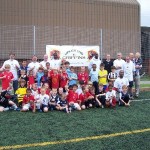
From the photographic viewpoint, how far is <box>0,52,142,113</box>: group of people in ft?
34.7

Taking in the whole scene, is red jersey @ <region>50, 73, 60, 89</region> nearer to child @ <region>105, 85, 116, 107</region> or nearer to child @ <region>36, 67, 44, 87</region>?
child @ <region>36, 67, 44, 87</region>

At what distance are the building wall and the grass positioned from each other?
308 inches

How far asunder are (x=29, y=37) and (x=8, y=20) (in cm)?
450

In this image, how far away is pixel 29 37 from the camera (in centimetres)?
1734

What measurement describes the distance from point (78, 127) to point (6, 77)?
3.67 metres

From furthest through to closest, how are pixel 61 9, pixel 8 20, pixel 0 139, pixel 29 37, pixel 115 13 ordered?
pixel 115 13 → pixel 61 9 → pixel 8 20 → pixel 29 37 → pixel 0 139

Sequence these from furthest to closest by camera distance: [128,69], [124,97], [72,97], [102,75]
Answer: [128,69] → [102,75] → [124,97] → [72,97]

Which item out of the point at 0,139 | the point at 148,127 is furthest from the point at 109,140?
the point at 0,139

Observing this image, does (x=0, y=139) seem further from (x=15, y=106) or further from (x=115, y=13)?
(x=115, y=13)

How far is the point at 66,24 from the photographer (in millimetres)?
23594

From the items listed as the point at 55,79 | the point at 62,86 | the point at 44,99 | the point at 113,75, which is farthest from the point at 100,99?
the point at 44,99

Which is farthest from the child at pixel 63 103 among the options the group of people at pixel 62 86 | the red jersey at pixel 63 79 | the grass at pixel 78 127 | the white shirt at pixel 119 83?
the white shirt at pixel 119 83

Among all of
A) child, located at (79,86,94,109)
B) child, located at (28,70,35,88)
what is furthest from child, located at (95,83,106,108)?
child, located at (28,70,35,88)

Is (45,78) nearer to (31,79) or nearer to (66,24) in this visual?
(31,79)
